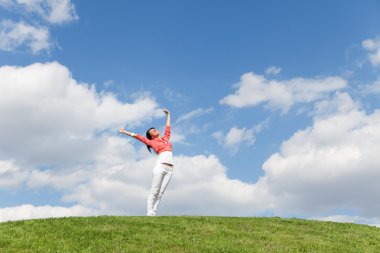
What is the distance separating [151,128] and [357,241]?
9265mm

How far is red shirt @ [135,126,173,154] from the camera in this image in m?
21.7

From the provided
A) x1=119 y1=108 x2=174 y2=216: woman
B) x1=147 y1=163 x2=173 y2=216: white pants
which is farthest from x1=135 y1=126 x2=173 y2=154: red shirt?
x1=147 y1=163 x2=173 y2=216: white pants

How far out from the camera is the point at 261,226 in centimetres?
2083

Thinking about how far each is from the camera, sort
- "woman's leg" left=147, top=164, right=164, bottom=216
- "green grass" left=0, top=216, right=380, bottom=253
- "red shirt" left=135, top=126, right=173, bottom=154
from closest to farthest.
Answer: "green grass" left=0, top=216, right=380, bottom=253 → "woman's leg" left=147, top=164, right=164, bottom=216 → "red shirt" left=135, top=126, right=173, bottom=154

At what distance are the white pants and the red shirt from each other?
710mm

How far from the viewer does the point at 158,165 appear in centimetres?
2136

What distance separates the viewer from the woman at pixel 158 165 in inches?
835

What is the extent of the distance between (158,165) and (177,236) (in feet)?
13.3

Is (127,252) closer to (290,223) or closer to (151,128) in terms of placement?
(151,128)

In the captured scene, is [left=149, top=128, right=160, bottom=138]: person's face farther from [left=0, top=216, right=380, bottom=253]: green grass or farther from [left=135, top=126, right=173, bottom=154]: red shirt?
[left=0, top=216, right=380, bottom=253]: green grass

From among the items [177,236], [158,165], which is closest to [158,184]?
[158,165]

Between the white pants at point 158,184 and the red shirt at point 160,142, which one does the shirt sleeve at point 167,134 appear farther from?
the white pants at point 158,184

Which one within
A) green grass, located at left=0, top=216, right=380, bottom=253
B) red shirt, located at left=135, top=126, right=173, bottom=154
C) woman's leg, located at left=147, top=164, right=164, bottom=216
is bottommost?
green grass, located at left=0, top=216, right=380, bottom=253

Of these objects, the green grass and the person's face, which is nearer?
the green grass
